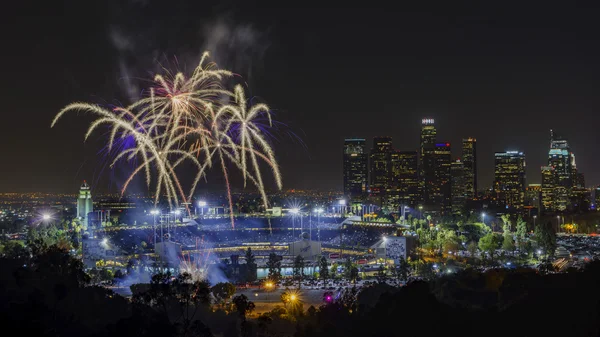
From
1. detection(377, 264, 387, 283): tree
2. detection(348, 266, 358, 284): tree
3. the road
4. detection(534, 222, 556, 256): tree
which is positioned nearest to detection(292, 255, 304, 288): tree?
detection(348, 266, 358, 284): tree

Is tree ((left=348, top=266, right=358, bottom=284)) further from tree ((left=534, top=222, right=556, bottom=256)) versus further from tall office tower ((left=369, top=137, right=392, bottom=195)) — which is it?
tall office tower ((left=369, top=137, right=392, bottom=195))

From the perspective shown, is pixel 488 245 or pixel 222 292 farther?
pixel 488 245

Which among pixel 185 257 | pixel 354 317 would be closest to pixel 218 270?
pixel 185 257

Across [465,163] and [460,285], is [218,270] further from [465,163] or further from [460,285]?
[465,163]

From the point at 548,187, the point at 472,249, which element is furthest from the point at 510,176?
the point at 472,249

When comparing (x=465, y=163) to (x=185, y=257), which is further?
(x=465, y=163)

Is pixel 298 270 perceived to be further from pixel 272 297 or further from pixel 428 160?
pixel 428 160

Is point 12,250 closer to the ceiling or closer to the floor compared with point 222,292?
closer to the ceiling
